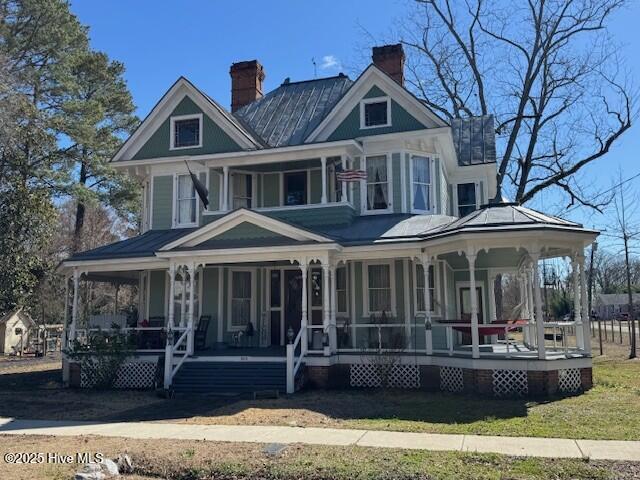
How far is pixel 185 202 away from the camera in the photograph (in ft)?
64.1

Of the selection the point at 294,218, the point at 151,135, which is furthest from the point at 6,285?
the point at 294,218

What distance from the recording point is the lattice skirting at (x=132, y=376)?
52.2 feet

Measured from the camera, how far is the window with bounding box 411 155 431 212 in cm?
1812

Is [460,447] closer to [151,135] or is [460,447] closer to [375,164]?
[375,164]

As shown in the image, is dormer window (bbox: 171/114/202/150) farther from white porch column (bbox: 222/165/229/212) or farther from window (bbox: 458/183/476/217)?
window (bbox: 458/183/476/217)

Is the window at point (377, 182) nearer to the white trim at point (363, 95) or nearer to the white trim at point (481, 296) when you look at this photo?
the white trim at point (363, 95)

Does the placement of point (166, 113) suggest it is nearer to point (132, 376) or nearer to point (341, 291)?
point (341, 291)

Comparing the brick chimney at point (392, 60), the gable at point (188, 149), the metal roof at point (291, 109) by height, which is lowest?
the gable at point (188, 149)

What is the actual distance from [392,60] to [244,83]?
651 centimetres

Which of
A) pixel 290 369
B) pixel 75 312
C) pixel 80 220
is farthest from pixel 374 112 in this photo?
pixel 80 220

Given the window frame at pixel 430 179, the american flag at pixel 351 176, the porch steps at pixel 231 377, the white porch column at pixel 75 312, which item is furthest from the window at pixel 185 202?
the window frame at pixel 430 179

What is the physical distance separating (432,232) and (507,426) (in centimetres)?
600

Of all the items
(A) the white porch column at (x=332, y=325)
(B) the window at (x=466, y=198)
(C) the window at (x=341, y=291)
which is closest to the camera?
(A) the white porch column at (x=332, y=325)

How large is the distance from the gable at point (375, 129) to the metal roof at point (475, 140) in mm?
4157
